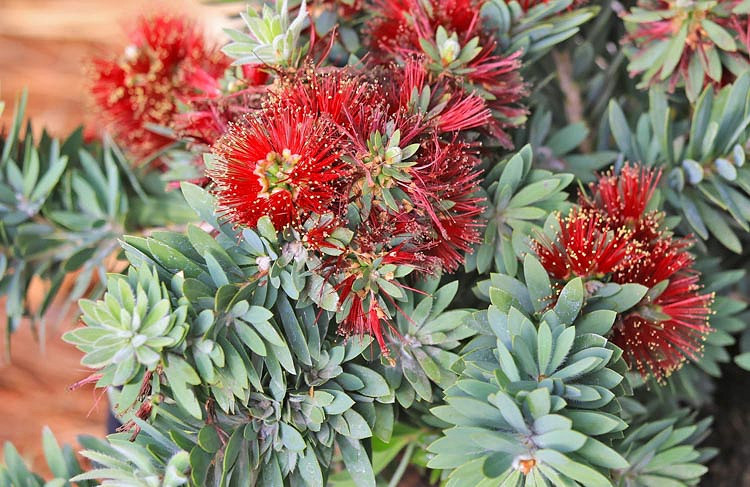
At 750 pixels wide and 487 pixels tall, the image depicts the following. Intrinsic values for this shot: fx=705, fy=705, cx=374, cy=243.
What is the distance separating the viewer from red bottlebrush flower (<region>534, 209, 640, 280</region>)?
1.69 ft

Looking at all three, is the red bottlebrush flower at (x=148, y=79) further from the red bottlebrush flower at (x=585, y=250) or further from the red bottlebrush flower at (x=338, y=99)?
the red bottlebrush flower at (x=585, y=250)

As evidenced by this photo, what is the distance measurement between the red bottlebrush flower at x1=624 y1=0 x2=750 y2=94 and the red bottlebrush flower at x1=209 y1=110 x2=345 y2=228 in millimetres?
329

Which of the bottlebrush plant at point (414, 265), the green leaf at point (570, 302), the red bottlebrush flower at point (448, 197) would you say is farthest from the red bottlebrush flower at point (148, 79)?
the green leaf at point (570, 302)

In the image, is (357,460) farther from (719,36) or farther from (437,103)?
(719,36)

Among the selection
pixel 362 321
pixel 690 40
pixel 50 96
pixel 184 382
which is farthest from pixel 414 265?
pixel 50 96

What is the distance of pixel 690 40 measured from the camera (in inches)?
24.2

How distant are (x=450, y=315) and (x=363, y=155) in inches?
5.5

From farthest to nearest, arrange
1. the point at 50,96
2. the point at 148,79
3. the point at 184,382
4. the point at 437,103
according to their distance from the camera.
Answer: the point at 50,96 → the point at 148,79 → the point at 437,103 → the point at 184,382

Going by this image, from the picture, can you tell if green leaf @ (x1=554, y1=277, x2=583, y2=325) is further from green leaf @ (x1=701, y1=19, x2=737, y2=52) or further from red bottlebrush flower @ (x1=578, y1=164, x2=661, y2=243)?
green leaf @ (x1=701, y1=19, x2=737, y2=52)

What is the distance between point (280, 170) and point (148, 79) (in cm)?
34

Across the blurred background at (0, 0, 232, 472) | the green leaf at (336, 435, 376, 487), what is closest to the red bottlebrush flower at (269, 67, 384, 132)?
the green leaf at (336, 435, 376, 487)

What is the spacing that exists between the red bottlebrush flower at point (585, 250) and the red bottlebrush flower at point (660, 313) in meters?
0.01

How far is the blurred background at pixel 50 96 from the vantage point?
3.46 ft

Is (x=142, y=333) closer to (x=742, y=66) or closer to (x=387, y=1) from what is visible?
(x=387, y=1)
